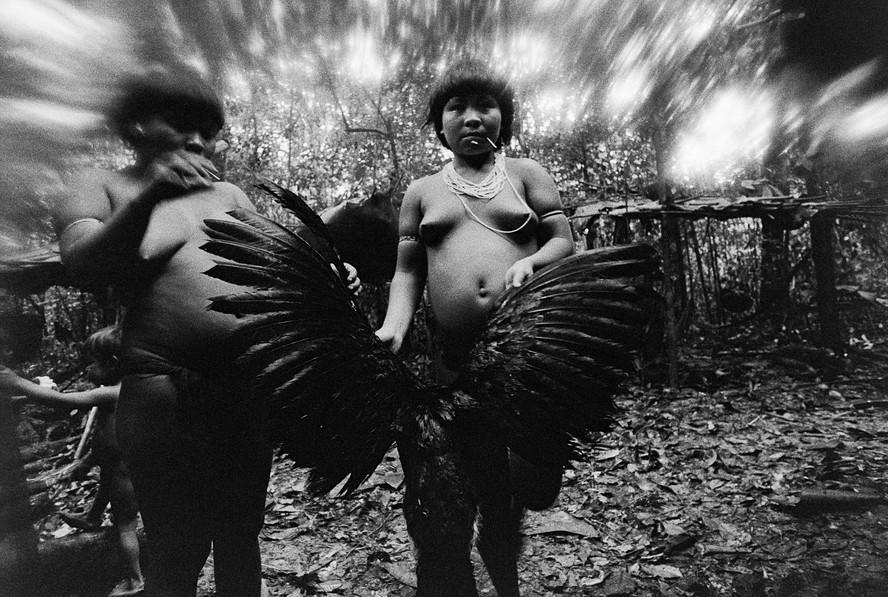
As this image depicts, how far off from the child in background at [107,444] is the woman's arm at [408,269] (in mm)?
540

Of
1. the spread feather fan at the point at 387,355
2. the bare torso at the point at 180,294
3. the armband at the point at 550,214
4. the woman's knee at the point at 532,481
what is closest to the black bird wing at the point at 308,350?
the spread feather fan at the point at 387,355

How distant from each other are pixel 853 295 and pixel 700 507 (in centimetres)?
74

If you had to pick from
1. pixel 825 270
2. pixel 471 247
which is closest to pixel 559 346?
pixel 471 247

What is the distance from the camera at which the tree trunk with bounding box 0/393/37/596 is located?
2.23 ft

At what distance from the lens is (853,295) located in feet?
3.16

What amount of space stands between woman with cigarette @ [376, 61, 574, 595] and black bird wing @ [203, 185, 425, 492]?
0.21m

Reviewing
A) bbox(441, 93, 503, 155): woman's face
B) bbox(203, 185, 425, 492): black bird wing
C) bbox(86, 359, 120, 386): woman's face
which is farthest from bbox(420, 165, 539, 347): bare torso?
bbox(86, 359, 120, 386): woman's face

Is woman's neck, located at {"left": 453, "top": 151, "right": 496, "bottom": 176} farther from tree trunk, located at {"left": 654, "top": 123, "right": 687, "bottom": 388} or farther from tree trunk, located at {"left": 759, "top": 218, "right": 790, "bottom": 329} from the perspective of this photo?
tree trunk, located at {"left": 759, "top": 218, "right": 790, "bottom": 329}

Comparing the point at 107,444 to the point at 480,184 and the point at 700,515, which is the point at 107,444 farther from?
the point at 700,515

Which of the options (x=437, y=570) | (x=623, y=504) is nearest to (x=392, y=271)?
(x=437, y=570)

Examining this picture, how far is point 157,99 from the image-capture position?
686 millimetres

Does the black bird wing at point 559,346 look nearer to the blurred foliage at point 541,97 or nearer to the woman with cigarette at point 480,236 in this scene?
the woman with cigarette at point 480,236

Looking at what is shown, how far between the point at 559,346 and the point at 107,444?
36.4 inches

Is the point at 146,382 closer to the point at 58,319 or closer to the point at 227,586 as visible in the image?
the point at 58,319
